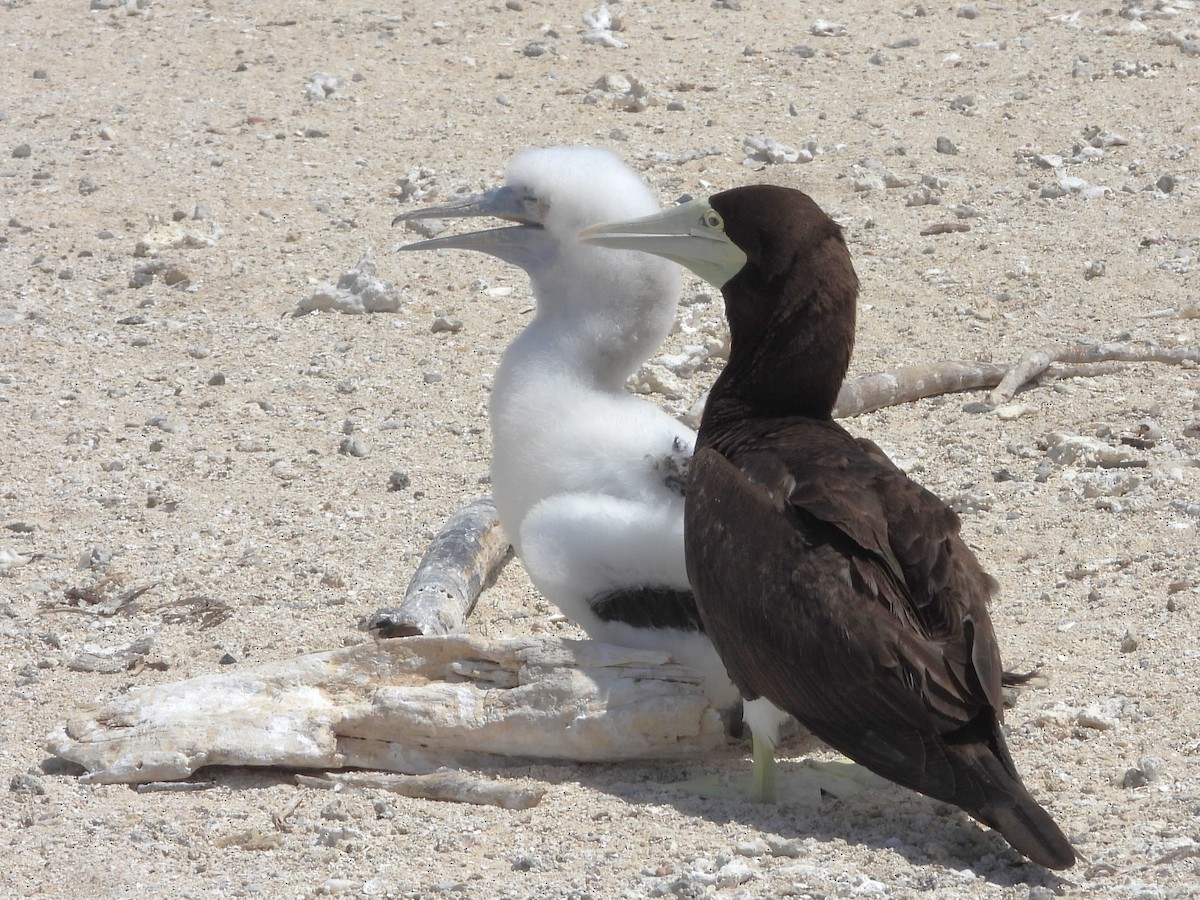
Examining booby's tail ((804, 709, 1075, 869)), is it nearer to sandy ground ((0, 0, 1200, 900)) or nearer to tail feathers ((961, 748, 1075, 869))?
tail feathers ((961, 748, 1075, 869))

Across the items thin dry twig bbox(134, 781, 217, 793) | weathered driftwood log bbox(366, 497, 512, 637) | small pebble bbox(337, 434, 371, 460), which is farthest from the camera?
small pebble bbox(337, 434, 371, 460)

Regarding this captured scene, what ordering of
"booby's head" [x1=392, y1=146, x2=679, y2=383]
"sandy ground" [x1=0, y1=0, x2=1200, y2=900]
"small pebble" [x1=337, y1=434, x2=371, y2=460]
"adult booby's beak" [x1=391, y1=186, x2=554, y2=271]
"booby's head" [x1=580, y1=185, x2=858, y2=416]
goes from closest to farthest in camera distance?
"sandy ground" [x1=0, y1=0, x2=1200, y2=900], "booby's head" [x1=580, y1=185, x2=858, y2=416], "booby's head" [x1=392, y1=146, x2=679, y2=383], "adult booby's beak" [x1=391, y1=186, x2=554, y2=271], "small pebble" [x1=337, y1=434, x2=371, y2=460]

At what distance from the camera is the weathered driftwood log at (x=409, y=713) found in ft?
15.0

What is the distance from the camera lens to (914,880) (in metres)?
3.82

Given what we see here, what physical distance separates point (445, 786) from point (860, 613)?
124 centimetres

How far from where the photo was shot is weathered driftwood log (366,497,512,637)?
207 inches

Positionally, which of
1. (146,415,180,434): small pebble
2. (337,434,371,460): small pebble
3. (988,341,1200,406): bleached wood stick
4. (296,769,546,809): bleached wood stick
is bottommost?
(146,415,180,434): small pebble

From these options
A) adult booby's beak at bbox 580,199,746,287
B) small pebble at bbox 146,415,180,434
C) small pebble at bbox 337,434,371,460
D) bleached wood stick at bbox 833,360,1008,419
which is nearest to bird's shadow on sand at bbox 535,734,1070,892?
adult booby's beak at bbox 580,199,746,287

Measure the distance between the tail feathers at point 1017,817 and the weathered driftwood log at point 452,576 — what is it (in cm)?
188

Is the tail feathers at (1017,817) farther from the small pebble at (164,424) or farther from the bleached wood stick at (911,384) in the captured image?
the small pebble at (164,424)

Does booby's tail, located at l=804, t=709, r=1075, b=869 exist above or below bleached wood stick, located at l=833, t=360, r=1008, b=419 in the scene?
above

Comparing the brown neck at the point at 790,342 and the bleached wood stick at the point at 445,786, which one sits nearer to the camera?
the bleached wood stick at the point at 445,786

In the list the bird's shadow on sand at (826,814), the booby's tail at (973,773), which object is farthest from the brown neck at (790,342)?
the booby's tail at (973,773)

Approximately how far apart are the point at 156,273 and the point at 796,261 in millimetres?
4878
